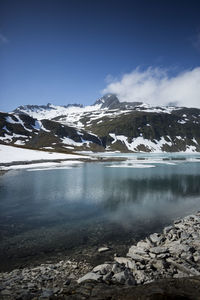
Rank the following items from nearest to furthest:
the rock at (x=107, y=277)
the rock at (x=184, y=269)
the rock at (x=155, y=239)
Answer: the rock at (x=107, y=277) → the rock at (x=184, y=269) → the rock at (x=155, y=239)

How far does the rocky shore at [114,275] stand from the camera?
1008cm

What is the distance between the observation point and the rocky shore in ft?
33.1

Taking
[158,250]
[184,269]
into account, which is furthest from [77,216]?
[184,269]

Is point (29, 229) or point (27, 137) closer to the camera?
point (29, 229)

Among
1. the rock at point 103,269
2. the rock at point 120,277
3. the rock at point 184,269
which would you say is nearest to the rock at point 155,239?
the rock at point 184,269

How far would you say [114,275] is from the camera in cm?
1134

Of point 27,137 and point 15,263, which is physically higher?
point 27,137

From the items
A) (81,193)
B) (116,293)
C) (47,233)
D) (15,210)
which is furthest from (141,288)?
(81,193)

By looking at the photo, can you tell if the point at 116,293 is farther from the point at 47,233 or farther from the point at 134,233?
the point at 47,233

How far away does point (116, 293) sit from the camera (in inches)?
388

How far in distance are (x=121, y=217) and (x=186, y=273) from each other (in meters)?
11.1

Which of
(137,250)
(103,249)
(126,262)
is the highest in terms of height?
(137,250)

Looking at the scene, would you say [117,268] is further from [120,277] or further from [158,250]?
[158,250]

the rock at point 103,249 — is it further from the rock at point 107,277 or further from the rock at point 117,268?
the rock at point 107,277
